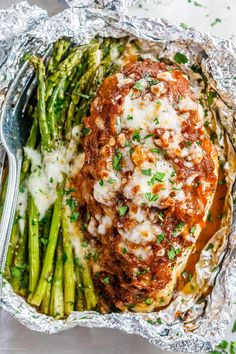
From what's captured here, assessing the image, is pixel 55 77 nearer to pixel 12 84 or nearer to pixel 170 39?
pixel 12 84

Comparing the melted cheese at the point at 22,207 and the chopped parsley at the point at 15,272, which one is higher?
the melted cheese at the point at 22,207

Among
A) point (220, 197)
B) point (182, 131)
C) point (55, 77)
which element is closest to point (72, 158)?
point (55, 77)

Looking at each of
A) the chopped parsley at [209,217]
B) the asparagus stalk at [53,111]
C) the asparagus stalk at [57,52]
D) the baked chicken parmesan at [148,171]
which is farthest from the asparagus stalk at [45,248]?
the chopped parsley at [209,217]

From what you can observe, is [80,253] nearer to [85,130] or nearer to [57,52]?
[85,130]

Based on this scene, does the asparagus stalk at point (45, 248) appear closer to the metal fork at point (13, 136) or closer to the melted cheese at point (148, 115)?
the metal fork at point (13, 136)

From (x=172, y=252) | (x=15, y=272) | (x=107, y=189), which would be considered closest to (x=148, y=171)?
(x=107, y=189)
